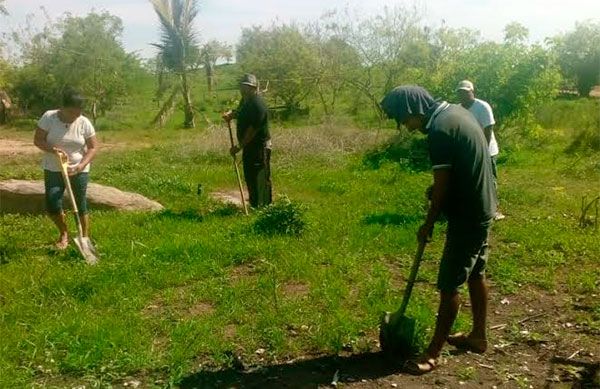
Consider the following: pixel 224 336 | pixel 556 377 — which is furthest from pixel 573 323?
pixel 224 336

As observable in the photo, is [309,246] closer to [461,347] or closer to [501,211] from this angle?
Result: [461,347]

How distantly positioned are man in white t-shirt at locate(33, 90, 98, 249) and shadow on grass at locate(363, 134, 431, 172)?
7406 millimetres

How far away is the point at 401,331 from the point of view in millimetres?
4203

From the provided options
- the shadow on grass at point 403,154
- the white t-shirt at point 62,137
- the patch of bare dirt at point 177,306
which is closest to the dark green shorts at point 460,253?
the patch of bare dirt at point 177,306

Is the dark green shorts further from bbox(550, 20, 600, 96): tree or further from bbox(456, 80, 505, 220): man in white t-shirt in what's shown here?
bbox(550, 20, 600, 96): tree

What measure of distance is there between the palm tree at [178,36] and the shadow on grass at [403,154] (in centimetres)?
1171

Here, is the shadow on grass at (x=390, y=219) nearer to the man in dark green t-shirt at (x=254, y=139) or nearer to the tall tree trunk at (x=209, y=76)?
the man in dark green t-shirt at (x=254, y=139)

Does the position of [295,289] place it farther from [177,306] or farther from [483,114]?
[483,114]

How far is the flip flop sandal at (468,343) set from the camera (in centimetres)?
440

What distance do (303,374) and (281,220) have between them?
328cm

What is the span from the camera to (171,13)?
2433 centimetres

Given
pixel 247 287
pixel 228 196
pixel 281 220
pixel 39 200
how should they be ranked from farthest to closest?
pixel 228 196 < pixel 39 200 < pixel 281 220 < pixel 247 287

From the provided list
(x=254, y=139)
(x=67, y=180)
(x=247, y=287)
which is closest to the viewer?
(x=247, y=287)

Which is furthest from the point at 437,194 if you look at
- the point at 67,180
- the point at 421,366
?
the point at 67,180
